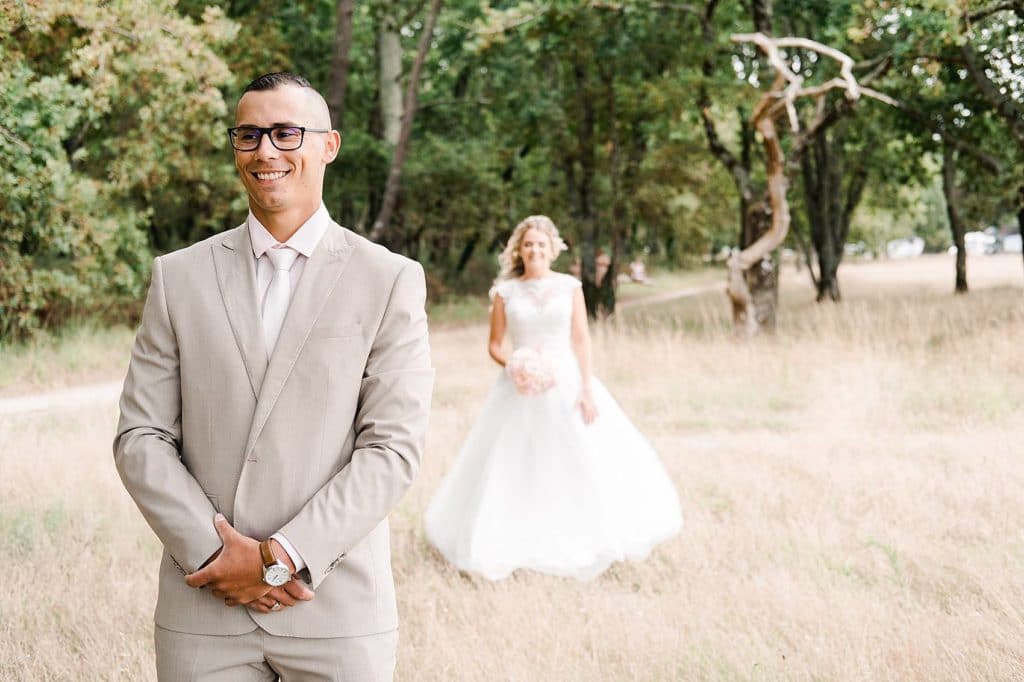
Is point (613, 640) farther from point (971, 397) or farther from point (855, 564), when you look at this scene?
point (971, 397)

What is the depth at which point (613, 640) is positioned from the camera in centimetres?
450

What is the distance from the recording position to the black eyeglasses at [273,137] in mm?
2188

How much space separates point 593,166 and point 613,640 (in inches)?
709

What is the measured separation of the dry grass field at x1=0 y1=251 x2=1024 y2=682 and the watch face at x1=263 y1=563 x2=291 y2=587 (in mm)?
2242

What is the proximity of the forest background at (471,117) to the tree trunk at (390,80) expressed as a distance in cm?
6

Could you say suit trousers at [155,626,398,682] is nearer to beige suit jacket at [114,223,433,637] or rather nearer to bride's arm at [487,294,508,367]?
beige suit jacket at [114,223,433,637]

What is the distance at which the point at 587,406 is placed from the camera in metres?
6.14

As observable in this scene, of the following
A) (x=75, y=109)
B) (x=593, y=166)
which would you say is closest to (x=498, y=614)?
(x=75, y=109)

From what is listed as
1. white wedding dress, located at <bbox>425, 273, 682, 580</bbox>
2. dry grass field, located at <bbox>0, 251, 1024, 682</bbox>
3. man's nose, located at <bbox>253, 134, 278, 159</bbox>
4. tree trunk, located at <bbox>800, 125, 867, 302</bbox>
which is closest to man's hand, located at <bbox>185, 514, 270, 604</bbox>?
man's nose, located at <bbox>253, 134, 278, 159</bbox>

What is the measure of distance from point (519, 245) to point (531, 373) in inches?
41.4

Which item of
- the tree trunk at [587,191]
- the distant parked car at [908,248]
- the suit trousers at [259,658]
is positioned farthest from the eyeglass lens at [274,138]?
the distant parked car at [908,248]

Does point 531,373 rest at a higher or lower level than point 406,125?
lower

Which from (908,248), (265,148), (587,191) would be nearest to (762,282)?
(587,191)

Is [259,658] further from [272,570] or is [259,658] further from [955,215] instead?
[955,215]
